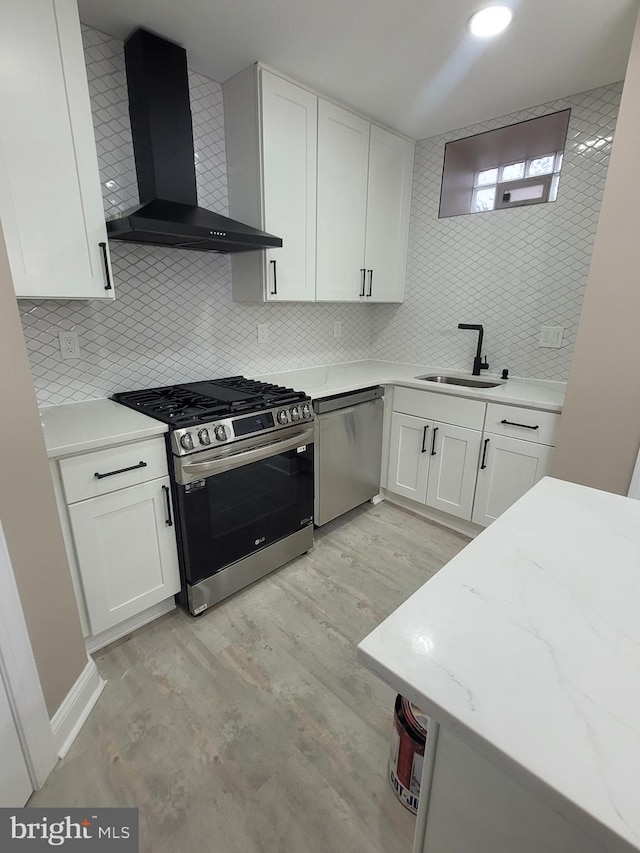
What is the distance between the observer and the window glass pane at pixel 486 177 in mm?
2689

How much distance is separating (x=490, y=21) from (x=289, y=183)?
109cm

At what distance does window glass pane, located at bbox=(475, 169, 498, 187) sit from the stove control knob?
252cm

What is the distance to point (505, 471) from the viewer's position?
2406 mm

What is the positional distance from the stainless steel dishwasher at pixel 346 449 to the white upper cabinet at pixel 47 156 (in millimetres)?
1323

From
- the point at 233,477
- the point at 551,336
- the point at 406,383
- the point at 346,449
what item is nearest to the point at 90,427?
the point at 233,477

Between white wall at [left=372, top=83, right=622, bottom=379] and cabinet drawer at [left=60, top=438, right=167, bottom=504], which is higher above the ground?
white wall at [left=372, top=83, right=622, bottom=379]

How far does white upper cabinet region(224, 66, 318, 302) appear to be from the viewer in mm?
2111

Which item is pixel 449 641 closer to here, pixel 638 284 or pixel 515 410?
pixel 638 284

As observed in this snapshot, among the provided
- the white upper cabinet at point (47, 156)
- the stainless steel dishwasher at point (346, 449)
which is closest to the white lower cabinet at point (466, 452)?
the stainless steel dishwasher at point (346, 449)

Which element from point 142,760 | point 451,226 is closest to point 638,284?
point 451,226

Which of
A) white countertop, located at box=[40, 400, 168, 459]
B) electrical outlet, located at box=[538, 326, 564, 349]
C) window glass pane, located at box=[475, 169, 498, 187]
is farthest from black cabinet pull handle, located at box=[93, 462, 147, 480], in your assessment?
window glass pane, located at box=[475, 169, 498, 187]

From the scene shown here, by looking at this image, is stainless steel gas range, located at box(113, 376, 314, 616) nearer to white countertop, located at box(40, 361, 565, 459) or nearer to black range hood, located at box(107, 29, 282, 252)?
white countertop, located at box(40, 361, 565, 459)

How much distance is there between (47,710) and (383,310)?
3.13m

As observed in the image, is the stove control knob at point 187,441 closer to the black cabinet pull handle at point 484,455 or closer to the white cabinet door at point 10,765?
the white cabinet door at point 10,765
